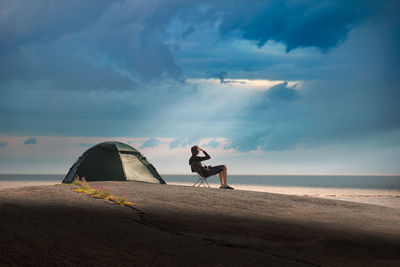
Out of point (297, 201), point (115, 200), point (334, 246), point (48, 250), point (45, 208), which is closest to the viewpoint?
point (48, 250)

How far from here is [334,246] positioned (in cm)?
694

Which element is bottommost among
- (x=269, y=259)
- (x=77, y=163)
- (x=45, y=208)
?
(x=269, y=259)

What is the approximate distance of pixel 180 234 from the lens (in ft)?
23.1

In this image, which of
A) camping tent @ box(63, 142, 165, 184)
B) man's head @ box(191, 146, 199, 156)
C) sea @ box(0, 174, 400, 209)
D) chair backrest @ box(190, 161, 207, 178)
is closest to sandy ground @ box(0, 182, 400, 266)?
chair backrest @ box(190, 161, 207, 178)

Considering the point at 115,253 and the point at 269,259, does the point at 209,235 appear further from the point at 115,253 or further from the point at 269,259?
the point at 115,253

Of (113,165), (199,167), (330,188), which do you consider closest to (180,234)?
(199,167)

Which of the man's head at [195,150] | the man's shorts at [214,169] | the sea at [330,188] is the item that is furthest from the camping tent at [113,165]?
the sea at [330,188]

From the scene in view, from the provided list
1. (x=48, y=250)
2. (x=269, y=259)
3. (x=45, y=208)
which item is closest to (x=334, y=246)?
(x=269, y=259)

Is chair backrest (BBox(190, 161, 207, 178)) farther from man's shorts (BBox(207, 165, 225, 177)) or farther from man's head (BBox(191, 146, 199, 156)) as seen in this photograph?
man's head (BBox(191, 146, 199, 156))

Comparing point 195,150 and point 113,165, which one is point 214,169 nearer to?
point 195,150

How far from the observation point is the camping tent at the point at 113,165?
18641 millimetres

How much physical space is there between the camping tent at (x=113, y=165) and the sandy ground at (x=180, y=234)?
722 cm

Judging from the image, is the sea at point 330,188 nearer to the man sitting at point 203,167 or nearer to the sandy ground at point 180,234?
the man sitting at point 203,167

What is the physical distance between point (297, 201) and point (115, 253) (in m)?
9.64
